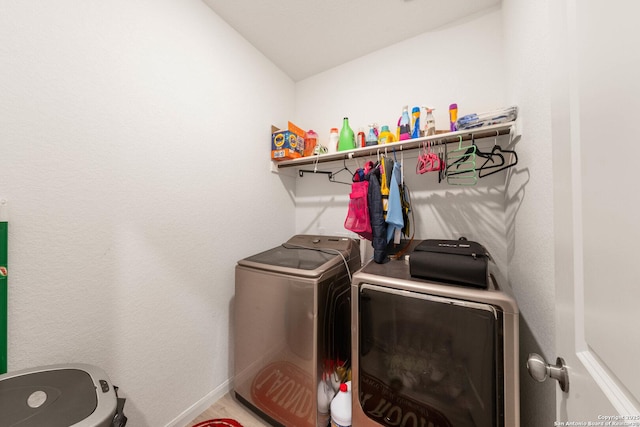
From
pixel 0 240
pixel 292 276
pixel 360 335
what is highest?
pixel 0 240

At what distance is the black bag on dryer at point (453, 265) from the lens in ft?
2.86

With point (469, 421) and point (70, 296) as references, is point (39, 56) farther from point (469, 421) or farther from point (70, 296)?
point (469, 421)

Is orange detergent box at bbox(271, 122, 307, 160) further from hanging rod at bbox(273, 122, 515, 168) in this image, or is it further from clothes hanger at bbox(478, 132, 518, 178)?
clothes hanger at bbox(478, 132, 518, 178)

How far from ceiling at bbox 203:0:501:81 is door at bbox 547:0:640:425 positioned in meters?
1.28

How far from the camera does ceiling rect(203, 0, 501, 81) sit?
1.40m

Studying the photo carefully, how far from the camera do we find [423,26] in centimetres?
157

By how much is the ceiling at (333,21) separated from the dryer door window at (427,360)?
1.77 metres

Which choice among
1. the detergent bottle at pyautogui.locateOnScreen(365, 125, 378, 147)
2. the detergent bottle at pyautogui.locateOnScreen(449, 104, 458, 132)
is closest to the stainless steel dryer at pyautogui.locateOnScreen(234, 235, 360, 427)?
the detergent bottle at pyautogui.locateOnScreen(365, 125, 378, 147)

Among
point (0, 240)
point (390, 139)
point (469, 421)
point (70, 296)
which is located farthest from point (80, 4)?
point (469, 421)

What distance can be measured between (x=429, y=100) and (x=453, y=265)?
50.5 inches

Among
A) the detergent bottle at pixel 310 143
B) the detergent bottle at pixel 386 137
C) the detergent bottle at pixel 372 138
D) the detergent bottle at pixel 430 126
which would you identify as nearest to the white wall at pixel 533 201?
the detergent bottle at pixel 430 126

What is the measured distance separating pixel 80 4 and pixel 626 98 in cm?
174

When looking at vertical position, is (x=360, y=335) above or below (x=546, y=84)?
below

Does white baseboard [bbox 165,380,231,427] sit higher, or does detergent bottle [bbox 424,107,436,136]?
detergent bottle [bbox 424,107,436,136]
